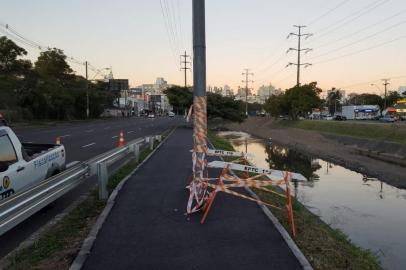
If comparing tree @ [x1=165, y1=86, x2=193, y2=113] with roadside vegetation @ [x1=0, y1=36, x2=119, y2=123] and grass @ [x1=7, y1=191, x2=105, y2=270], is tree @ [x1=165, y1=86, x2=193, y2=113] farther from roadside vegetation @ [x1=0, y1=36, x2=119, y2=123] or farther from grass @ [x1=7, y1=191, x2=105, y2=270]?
grass @ [x1=7, y1=191, x2=105, y2=270]

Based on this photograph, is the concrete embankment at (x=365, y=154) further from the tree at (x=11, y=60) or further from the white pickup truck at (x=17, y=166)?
the tree at (x=11, y=60)

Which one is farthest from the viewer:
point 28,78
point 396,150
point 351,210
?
point 28,78

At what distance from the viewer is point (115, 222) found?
769 centimetres

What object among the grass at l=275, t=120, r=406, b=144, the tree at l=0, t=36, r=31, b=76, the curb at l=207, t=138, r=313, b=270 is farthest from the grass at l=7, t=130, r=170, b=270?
A: the tree at l=0, t=36, r=31, b=76

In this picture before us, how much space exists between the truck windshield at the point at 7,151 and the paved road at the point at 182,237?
83.0 inches

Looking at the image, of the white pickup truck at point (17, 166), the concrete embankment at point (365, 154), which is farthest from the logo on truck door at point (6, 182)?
the concrete embankment at point (365, 154)

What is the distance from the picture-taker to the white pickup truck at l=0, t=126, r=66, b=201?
707 centimetres

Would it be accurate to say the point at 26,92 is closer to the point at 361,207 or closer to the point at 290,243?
the point at 361,207

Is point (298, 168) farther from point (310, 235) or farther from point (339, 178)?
point (310, 235)

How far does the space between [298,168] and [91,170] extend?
18424 millimetres

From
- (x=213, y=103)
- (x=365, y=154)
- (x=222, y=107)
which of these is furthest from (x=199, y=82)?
(x=222, y=107)

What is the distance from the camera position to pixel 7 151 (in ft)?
24.6

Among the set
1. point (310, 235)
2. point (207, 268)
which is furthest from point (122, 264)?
point (310, 235)

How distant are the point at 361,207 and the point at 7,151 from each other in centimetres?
1203
